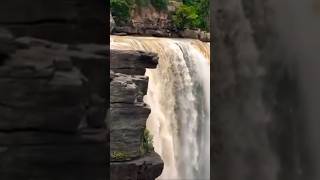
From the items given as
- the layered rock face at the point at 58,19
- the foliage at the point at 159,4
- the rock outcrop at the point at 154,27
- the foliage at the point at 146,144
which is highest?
the foliage at the point at 159,4

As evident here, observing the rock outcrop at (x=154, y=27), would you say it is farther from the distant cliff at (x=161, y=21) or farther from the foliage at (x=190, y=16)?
the foliage at (x=190, y=16)

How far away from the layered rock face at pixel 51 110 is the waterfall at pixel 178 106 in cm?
1145

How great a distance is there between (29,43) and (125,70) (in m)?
9.89

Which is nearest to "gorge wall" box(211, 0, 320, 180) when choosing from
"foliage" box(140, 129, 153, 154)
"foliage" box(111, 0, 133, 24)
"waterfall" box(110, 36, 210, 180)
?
"foliage" box(140, 129, 153, 154)

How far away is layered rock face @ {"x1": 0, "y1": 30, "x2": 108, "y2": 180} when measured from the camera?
3.37 feet

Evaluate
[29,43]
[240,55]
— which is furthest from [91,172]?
[240,55]

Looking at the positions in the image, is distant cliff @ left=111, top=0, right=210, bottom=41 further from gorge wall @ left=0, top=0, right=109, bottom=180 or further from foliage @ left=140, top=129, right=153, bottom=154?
gorge wall @ left=0, top=0, right=109, bottom=180

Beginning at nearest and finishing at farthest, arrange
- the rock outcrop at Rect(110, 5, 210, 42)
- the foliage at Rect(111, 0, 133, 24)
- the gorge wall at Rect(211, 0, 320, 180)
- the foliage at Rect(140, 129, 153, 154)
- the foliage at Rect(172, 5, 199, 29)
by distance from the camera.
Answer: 1. the gorge wall at Rect(211, 0, 320, 180)
2. the foliage at Rect(140, 129, 153, 154)
3. the rock outcrop at Rect(110, 5, 210, 42)
4. the foliage at Rect(111, 0, 133, 24)
5. the foliage at Rect(172, 5, 199, 29)

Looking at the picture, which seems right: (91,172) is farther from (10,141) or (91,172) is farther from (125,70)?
(125,70)

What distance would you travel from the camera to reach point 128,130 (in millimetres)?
10055

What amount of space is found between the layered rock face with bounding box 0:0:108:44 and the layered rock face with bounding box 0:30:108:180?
0.02 m

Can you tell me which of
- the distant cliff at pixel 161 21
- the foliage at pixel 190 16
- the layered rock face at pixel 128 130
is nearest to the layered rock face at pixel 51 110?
the layered rock face at pixel 128 130

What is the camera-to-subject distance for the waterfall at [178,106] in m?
13.0

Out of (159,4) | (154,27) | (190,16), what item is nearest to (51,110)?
(154,27)
